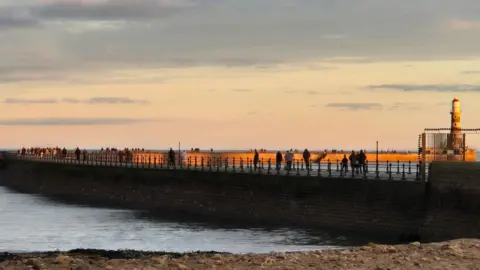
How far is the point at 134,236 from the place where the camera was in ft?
127

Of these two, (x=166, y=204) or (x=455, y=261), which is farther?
(x=166, y=204)

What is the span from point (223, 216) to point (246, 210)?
2.24 meters

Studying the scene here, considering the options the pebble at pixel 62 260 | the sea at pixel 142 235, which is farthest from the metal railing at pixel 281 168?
the pebble at pixel 62 260

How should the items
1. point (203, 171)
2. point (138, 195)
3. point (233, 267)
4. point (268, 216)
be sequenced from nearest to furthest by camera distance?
point (233, 267), point (268, 216), point (203, 171), point (138, 195)

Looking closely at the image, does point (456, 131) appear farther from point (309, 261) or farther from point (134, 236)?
point (309, 261)

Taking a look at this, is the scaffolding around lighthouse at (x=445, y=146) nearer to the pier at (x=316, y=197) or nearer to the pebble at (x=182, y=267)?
the pier at (x=316, y=197)

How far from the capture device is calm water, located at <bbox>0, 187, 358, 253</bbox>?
33562mm

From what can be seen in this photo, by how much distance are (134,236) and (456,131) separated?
16218 mm

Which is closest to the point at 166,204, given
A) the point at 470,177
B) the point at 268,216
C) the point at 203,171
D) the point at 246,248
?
the point at 203,171

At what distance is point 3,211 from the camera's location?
57.8 meters

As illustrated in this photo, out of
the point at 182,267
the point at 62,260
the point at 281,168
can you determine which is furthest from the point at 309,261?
the point at 281,168

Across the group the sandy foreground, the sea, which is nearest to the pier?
the sea

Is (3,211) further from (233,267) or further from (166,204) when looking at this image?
(233,267)

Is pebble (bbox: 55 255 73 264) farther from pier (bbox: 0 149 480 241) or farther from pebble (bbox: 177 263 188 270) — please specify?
pier (bbox: 0 149 480 241)
